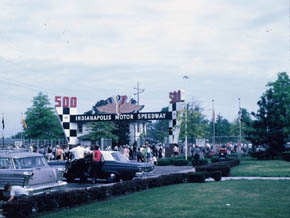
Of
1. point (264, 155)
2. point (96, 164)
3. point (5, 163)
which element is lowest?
point (264, 155)

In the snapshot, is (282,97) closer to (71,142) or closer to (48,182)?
(71,142)

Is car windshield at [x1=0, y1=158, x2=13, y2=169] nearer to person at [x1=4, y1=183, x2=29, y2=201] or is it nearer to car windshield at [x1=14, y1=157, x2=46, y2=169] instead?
car windshield at [x1=14, y1=157, x2=46, y2=169]

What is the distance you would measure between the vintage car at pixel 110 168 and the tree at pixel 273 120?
24468 mm

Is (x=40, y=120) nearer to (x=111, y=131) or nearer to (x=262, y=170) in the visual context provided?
(x=111, y=131)

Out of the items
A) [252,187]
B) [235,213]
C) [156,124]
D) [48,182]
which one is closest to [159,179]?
[252,187]

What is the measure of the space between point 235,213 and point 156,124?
389 feet

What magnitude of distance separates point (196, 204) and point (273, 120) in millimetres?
31037

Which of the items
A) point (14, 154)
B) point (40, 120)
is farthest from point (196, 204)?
point (40, 120)

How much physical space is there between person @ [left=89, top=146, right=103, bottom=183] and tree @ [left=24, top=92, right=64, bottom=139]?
48.2 m

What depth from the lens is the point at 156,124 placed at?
421ft

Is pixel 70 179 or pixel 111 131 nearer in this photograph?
pixel 70 179

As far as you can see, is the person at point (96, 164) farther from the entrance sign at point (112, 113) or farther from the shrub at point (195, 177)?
the entrance sign at point (112, 113)

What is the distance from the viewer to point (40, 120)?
212 ft

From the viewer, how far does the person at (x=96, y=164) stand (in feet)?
58.9
